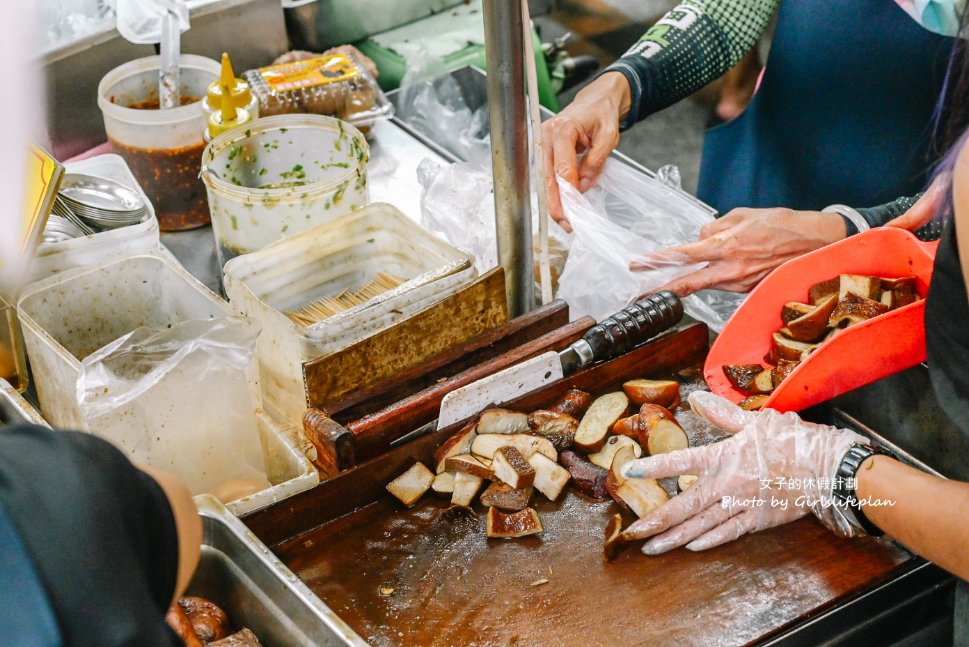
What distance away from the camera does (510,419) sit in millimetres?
1736

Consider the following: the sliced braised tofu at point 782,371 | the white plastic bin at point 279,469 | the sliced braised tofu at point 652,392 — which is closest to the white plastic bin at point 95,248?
the white plastic bin at point 279,469

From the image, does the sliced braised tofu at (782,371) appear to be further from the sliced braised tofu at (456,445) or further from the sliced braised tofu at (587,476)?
the sliced braised tofu at (456,445)

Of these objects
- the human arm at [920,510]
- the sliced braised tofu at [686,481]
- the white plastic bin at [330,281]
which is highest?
the white plastic bin at [330,281]

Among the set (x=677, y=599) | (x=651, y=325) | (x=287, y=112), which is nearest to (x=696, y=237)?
Result: (x=651, y=325)

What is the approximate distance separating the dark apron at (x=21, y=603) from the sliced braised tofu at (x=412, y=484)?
917 mm

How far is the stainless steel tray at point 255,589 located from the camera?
130 centimetres

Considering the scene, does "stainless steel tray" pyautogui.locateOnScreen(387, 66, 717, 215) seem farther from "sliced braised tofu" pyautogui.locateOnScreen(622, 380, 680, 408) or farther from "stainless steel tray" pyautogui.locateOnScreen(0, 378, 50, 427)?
"stainless steel tray" pyautogui.locateOnScreen(0, 378, 50, 427)

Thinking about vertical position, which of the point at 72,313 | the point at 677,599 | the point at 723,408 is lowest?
the point at 677,599

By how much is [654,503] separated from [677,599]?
0.61ft

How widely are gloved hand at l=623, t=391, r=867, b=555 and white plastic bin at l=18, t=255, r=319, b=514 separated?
0.61 metres

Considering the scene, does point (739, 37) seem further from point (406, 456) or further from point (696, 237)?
point (406, 456)

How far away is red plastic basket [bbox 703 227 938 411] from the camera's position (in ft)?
5.48

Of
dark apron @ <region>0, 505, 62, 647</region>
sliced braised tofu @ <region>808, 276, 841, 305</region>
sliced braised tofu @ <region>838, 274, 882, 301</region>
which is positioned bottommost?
sliced braised tofu @ <region>808, 276, 841, 305</region>

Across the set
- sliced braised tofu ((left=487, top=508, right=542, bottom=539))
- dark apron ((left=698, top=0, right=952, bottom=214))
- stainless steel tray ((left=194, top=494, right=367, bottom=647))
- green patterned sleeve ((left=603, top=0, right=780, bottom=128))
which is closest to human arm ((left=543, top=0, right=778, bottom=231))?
green patterned sleeve ((left=603, top=0, right=780, bottom=128))
